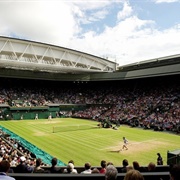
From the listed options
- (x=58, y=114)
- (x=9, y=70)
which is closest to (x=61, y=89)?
(x=58, y=114)

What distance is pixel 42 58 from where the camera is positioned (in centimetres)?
4669

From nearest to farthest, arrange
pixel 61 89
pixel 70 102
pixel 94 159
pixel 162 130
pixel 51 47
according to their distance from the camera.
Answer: pixel 94 159 < pixel 162 130 < pixel 51 47 < pixel 70 102 < pixel 61 89

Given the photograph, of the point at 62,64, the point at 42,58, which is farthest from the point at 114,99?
the point at 42,58

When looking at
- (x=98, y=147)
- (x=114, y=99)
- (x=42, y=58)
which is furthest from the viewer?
(x=114, y=99)

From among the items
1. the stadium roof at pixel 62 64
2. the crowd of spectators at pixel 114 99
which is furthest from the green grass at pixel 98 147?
the stadium roof at pixel 62 64

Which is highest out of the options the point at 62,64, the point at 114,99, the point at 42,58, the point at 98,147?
the point at 62,64

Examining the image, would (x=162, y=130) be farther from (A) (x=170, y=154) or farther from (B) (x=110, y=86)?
(B) (x=110, y=86)

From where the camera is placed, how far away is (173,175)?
3.60m

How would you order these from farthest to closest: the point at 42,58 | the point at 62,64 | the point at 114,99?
the point at 114,99 < the point at 62,64 < the point at 42,58

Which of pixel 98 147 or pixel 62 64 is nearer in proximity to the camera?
pixel 98 147

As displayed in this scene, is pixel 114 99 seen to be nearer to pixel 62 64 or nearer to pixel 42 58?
pixel 62 64

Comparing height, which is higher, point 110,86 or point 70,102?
point 110,86

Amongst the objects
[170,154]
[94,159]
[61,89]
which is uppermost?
[61,89]

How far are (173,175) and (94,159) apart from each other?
16247 millimetres
